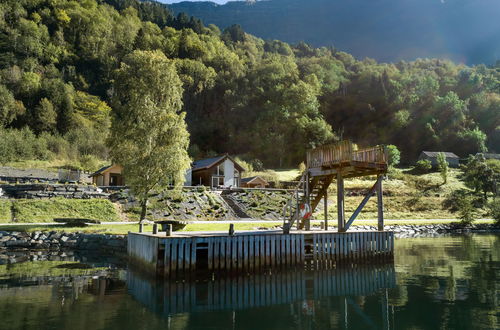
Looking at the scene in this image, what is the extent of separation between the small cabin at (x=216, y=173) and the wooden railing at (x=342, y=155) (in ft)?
105

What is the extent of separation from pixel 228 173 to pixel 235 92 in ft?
213

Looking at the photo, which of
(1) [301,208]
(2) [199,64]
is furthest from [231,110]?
(1) [301,208]

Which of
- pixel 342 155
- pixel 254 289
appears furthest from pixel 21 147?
pixel 254 289

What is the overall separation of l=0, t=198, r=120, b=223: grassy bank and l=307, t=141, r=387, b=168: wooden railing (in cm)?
2064

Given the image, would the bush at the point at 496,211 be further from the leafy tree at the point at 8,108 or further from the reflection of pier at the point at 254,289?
the leafy tree at the point at 8,108

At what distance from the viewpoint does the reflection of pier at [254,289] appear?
1356cm

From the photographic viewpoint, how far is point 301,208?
2175cm

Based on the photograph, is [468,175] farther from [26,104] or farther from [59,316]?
[26,104]

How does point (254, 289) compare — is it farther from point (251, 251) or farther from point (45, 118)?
point (45, 118)

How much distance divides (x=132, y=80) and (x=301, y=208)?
17009 mm

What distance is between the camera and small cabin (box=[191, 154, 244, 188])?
53.6 m

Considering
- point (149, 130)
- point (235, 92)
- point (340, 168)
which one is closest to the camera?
point (340, 168)

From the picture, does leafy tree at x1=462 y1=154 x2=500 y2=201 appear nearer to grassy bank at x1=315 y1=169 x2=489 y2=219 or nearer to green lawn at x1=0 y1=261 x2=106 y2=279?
grassy bank at x1=315 y1=169 x2=489 y2=219

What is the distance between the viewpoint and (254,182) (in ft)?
195
